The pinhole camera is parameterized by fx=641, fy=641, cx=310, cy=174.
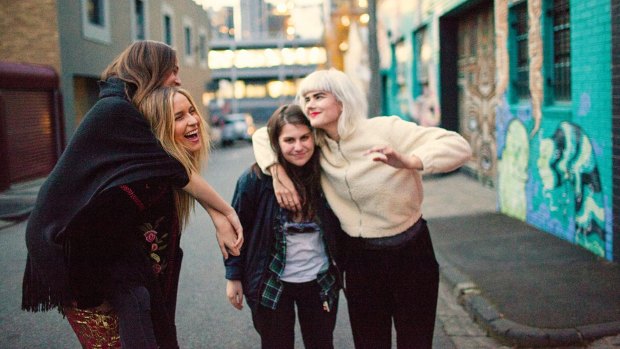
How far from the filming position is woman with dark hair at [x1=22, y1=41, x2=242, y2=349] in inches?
88.3

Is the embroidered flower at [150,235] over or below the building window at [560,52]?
below

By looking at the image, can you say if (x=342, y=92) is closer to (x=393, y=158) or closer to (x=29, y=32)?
(x=393, y=158)

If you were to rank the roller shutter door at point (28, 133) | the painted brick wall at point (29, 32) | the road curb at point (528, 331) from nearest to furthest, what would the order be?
the road curb at point (528, 331) → the roller shutter door at point (28, 133) → the painted brick wall at point (29, 32)

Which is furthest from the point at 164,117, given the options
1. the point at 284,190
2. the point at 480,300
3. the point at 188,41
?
the point at 188,41

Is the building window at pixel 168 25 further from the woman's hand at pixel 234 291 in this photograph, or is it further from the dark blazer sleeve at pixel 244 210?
the woman's hand at pixel 234 291

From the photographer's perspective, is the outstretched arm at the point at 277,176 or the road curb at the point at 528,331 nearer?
the outstretched arm at the point at 277,176

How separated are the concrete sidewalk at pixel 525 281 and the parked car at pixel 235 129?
25.7 metres

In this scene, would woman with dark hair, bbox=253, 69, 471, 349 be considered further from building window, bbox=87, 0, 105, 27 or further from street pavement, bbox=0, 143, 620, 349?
building window, bbox=87, 0, 105, 27

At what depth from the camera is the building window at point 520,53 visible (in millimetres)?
8766

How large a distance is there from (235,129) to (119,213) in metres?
32.6

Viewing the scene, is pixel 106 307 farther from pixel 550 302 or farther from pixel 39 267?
pixel 550 302

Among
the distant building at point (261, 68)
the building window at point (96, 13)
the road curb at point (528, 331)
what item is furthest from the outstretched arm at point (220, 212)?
the distant building at point (261, 68)

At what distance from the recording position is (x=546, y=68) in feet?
25.6

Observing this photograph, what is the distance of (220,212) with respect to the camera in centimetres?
277
